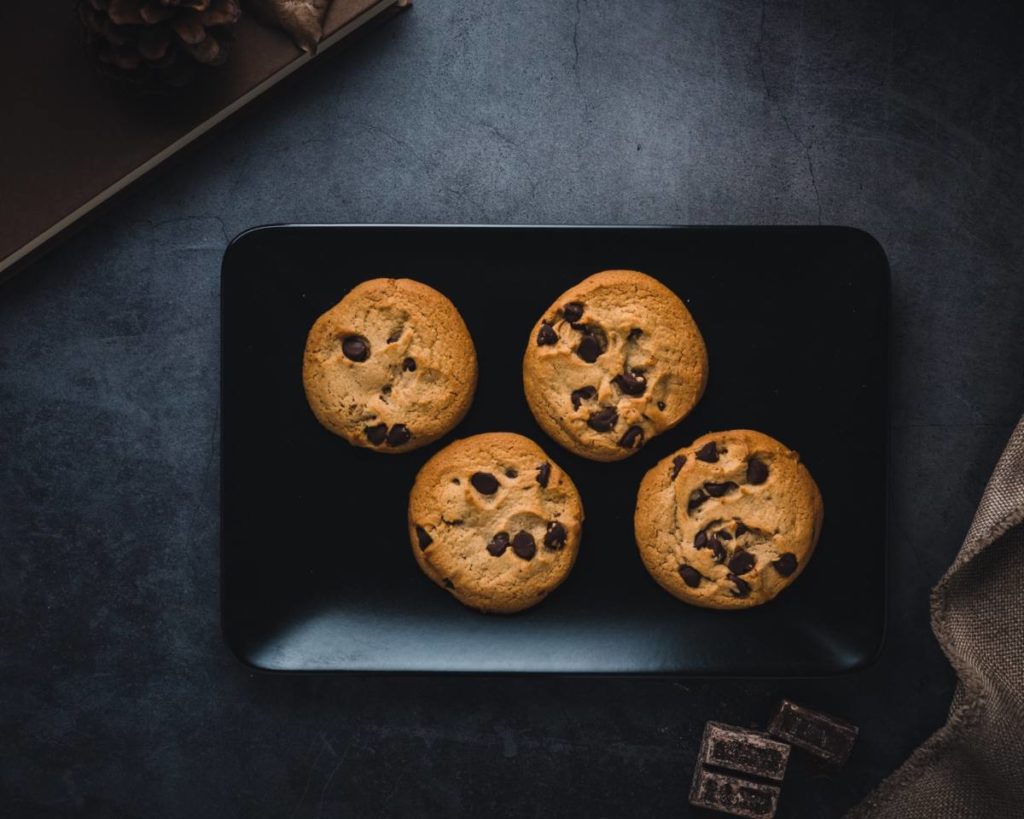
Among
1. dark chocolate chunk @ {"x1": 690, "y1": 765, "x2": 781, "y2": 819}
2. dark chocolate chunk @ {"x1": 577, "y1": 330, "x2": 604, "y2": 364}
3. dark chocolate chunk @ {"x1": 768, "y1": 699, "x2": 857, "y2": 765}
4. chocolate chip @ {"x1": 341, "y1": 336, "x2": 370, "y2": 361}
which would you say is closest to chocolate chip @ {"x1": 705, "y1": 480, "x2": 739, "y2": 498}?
dark chocolate chunk @ {"x1": 577, "y1": 330, "x2": 604, "y2": 364}

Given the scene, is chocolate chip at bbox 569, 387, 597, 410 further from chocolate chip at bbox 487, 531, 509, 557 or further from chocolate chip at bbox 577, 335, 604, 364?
chocolate chip at bbox 487, 531, 509, 557

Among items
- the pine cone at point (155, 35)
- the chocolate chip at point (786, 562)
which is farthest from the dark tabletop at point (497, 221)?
the chocolate chip at point (786, 562)

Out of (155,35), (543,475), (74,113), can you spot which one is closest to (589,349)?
(543,475)

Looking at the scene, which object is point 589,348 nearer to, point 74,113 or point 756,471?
point 756,471

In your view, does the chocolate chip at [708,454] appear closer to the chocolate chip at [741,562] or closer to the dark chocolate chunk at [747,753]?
the chocolate chip at [741,562]

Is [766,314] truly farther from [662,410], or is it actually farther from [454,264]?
[454,264]
